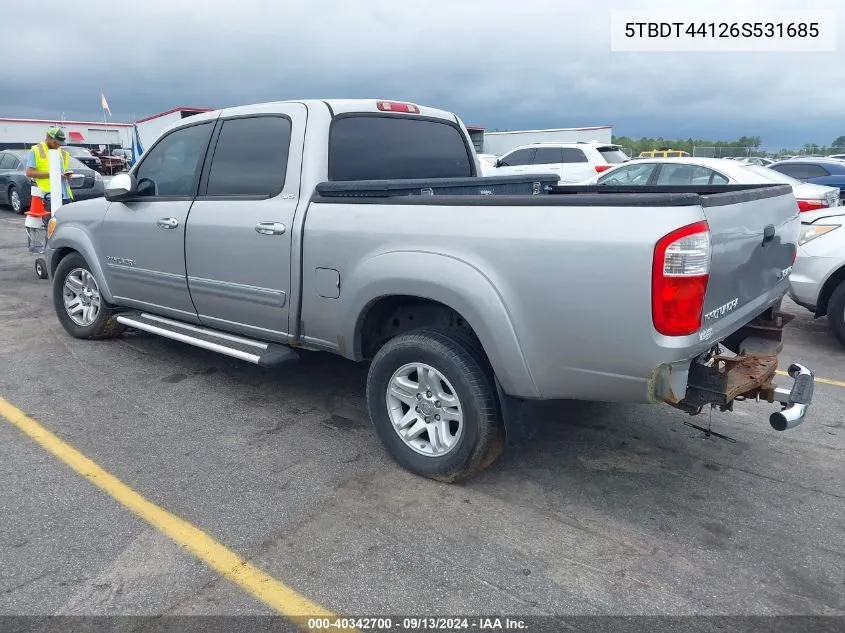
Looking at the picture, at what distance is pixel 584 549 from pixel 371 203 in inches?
77.7

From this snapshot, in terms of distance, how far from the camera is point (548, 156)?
17938 millimetres

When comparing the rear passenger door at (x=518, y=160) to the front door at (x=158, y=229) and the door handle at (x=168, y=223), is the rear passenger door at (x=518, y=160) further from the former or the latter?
the door handle at (x=168, y=223)

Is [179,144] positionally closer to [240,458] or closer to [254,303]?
[254,303]

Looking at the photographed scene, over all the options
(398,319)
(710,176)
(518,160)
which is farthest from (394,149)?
(518,160)

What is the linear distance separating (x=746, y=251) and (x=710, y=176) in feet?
23.6

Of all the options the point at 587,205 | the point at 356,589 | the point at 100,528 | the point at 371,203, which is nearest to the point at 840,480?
the point at 587,205

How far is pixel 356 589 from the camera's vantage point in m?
2.74

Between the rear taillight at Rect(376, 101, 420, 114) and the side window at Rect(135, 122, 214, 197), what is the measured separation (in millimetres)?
1194

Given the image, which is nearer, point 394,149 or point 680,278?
point 680,278

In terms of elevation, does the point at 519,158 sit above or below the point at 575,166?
above

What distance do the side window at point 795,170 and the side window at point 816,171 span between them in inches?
2.3

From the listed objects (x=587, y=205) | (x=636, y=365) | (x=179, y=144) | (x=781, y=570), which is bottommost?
(x=781, y=570)

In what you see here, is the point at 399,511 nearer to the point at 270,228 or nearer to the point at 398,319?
the point at 398,319

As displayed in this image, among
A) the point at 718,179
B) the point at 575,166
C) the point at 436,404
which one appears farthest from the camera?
the point at 575,166
